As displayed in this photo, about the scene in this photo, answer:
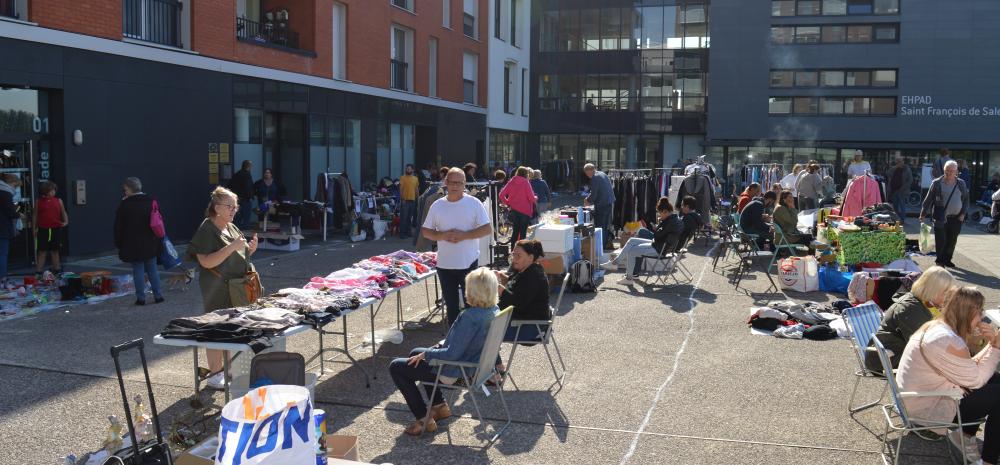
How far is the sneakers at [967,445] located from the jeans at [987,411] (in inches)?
3.9

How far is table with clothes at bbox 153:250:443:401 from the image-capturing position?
5852 mm

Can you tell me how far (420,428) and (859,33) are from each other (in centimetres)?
3768

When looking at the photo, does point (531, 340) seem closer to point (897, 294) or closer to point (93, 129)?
point (897, 294)

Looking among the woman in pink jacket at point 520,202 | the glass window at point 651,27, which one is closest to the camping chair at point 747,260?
the woman in pink jacket at point 520,202

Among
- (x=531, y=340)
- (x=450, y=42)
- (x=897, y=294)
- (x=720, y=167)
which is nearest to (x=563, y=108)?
(x=720, y=167)

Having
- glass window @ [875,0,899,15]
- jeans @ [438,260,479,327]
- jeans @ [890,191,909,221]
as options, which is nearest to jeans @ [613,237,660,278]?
jeans @ [438,260,479,327]

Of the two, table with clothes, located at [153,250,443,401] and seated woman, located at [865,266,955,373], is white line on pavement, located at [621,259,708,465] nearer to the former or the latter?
seated woman, located at [865,266,955,373]

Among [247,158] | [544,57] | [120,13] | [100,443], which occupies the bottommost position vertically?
[100,443]

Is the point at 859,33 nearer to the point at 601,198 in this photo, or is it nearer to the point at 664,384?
the point at 601,198

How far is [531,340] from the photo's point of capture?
7.39 m

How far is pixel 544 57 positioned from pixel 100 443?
39193mm

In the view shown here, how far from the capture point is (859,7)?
38.4m

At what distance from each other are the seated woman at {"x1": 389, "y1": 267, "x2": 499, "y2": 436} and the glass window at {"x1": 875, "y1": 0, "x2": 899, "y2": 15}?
37.3 m

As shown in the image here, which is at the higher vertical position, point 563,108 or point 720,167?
point 563,108
